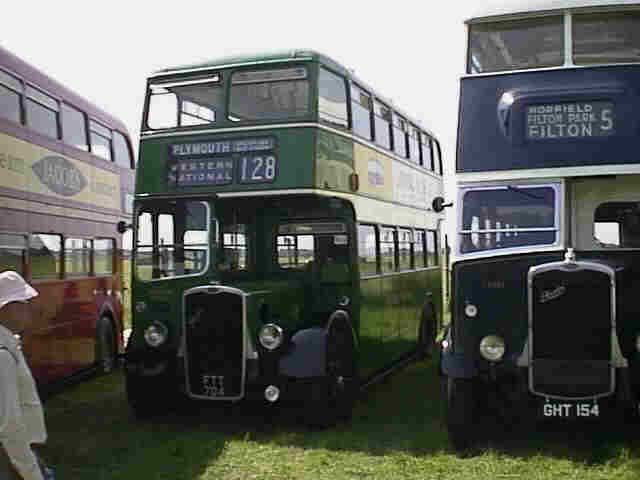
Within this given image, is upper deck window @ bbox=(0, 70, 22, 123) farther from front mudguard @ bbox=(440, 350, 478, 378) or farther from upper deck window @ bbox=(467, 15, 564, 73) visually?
front mudguard @ bbox=(440, 350, 478, 378)

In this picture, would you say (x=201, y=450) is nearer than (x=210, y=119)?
Yes

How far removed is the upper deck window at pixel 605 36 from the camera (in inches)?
314

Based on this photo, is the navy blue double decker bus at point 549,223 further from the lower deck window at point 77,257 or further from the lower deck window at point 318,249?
the lower deck window at point 77,257

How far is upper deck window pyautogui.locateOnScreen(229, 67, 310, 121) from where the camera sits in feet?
30.6

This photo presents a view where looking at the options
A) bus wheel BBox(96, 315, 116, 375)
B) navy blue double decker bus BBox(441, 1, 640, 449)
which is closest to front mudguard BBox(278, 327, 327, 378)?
navy blue double decker bus BBox(441, 1, 640, 449)

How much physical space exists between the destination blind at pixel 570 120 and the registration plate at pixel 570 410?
2.30 meters

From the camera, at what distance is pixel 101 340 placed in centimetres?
1330

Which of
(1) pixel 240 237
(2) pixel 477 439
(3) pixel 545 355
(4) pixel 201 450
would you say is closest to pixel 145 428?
(4) pixel 201 450

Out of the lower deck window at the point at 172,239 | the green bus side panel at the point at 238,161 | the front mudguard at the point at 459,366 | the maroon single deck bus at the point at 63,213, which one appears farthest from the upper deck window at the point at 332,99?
the maroon single deck bus at the point at 63,213

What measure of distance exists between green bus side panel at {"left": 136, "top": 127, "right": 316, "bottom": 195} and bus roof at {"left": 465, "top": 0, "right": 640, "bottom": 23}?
2.11m

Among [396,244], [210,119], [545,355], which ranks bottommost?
[545,355]

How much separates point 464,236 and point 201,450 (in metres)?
3.07

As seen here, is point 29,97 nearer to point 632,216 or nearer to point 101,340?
point 101,340

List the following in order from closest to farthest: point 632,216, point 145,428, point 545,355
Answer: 1. point 545,355
2. point 632,216
3. point 145,428
